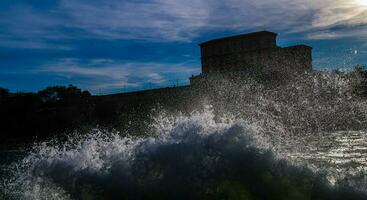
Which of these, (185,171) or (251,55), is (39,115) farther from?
(185,171)

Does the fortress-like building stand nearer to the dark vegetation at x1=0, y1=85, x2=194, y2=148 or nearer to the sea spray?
Result: the dark vegetation at x1=0, y1=85, x2=194, y2=148

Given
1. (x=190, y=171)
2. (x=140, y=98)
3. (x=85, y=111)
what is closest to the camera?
(x=190, y=171)

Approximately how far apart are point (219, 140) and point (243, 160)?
2.56 feet

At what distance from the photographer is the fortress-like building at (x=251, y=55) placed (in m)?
87.8

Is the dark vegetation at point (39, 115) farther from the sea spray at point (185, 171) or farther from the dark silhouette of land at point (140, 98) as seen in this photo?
the sea spray at point (185, 171)

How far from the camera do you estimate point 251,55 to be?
9612cm

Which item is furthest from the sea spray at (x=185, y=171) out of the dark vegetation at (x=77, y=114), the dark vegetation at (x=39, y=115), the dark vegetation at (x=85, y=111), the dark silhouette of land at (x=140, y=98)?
the dark vegetation at (x=39, y=115)

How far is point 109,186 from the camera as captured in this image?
11.3 m

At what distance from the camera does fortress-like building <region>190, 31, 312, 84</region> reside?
8781 centimetres

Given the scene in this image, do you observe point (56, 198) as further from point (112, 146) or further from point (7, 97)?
point (7, 97)

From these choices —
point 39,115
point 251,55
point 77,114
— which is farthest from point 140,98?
point 251,55

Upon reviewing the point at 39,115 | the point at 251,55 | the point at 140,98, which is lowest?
the point at 39,115

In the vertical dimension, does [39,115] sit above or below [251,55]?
below

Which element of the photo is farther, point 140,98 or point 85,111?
point 85,111
